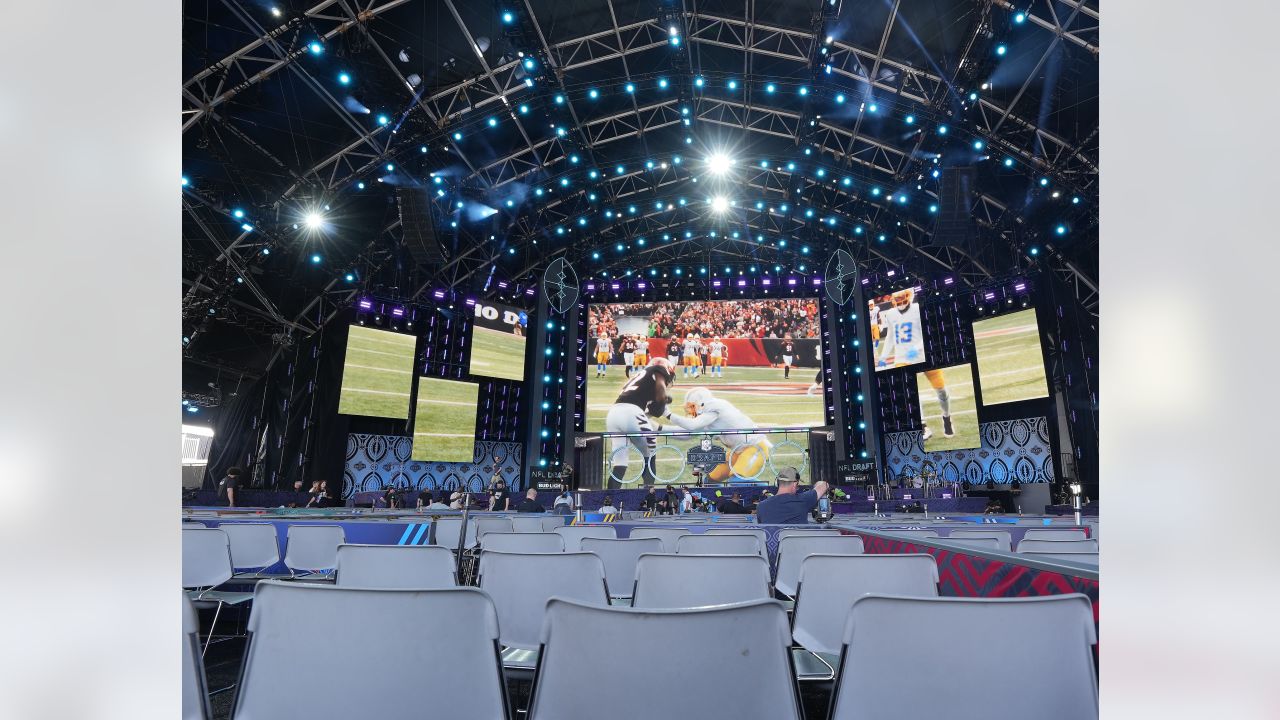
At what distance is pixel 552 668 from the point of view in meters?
1.10

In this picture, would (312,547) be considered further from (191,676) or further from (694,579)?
(191,676)

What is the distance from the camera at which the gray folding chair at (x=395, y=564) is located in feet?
9.05

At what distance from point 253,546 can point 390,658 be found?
12.8 feet

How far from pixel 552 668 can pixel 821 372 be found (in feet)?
65.0

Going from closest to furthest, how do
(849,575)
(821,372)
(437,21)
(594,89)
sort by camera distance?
1. (849,575)
2. (437,21)
3. (594,89)
4. (821,372)

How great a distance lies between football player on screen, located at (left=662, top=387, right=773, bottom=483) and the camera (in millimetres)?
18938

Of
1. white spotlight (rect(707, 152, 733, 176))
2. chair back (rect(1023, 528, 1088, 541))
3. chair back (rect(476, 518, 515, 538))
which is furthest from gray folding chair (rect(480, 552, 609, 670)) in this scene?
white spotlight (rect(707, 152, 733, 176))

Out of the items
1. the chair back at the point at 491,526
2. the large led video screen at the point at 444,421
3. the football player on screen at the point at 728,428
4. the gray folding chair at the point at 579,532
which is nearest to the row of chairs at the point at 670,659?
the gray folding chair at the point at 579,532
